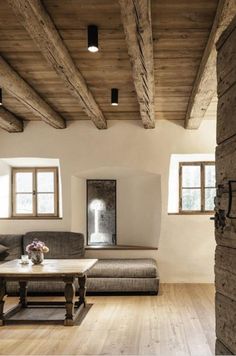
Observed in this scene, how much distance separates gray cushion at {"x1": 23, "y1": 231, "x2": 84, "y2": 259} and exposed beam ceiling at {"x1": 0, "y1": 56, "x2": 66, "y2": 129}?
1.73 meters

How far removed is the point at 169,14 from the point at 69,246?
4263 mm

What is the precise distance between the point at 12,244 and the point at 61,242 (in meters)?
0.77

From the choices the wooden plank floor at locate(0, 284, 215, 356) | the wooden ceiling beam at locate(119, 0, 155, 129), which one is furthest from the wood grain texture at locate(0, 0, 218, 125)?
the wooden plank floor at locate(0, 284, 215, 356)

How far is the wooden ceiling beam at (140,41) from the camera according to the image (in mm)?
2710

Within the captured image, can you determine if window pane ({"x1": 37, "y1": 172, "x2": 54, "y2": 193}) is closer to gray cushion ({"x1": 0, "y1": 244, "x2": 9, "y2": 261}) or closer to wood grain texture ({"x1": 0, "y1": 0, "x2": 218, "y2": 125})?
gray cushion ({"x1": 0, "y1": 244, "x2": 9, "y2": 261})

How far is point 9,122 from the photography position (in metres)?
6.31

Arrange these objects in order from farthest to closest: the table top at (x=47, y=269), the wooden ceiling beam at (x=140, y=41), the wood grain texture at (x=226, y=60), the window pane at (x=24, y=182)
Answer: the window pane at (x=24, y=182) → the table top at (x=47, y=269) → the wooden ceiling beam at (x=140, y=41) → the wood grain texture at (x=226, y=60)

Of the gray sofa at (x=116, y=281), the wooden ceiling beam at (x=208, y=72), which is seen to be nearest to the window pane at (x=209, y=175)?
the wooden ceiling beam at (x=208, y=72)

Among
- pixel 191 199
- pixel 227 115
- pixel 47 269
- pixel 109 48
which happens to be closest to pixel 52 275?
pixel 47 269

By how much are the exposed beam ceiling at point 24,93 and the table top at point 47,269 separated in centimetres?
195

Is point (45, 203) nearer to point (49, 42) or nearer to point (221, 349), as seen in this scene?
point (49, 42)

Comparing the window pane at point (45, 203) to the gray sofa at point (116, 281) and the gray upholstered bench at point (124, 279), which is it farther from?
the gray upholstered bench at point (124, 279)

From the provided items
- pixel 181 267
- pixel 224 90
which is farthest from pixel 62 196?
pixel 224 90

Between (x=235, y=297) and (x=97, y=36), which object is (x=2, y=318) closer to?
(x=97, y=36)
